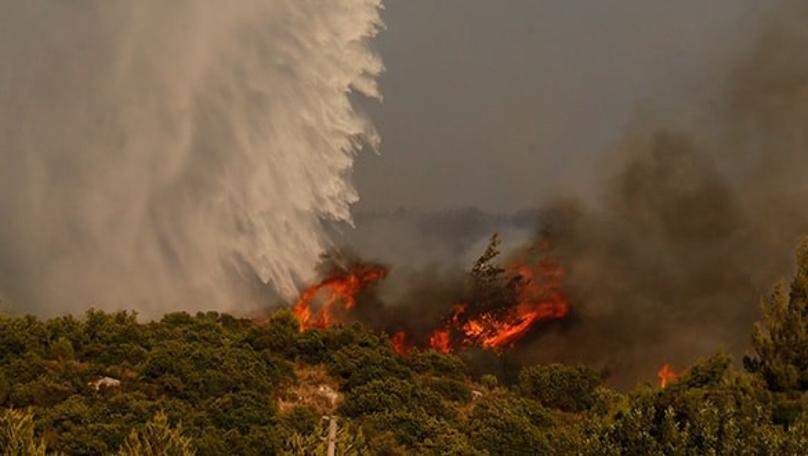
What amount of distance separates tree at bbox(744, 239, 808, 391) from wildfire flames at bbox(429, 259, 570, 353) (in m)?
56.8

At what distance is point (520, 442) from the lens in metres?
63.2

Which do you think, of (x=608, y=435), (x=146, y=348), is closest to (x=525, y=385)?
(x=146, y=348)

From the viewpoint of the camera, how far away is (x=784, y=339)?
46344 millimetres

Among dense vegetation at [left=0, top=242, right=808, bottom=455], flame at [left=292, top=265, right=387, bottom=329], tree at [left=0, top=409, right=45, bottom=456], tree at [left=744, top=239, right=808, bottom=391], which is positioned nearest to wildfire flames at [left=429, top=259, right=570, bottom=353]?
flame at [left=292, top=265, right=387, bottom=329]

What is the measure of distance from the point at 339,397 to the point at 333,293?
122 ft

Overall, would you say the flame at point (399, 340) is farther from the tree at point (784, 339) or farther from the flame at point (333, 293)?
the tree at point (784, 339)

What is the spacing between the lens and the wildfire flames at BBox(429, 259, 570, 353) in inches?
4129

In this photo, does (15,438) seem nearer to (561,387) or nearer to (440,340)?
(561,387)

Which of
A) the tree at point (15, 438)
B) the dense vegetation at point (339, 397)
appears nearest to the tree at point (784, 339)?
the dense vegetation at point (339, 397)

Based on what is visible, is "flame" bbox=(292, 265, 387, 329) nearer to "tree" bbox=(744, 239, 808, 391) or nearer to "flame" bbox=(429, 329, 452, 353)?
"flame" bbox=(429, 329, 452, 353)

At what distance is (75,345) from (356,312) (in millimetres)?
37554

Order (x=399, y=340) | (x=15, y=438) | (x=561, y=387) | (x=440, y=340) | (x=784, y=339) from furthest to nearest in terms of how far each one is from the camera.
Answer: (x=399, y=340) → (x=440, y=340) → (x=561, y=387) → (x=784, y=339) → (x=15, y=438)

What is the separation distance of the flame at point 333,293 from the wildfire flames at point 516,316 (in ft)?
31.5

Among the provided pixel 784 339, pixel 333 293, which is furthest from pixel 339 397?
pixel 333 293
